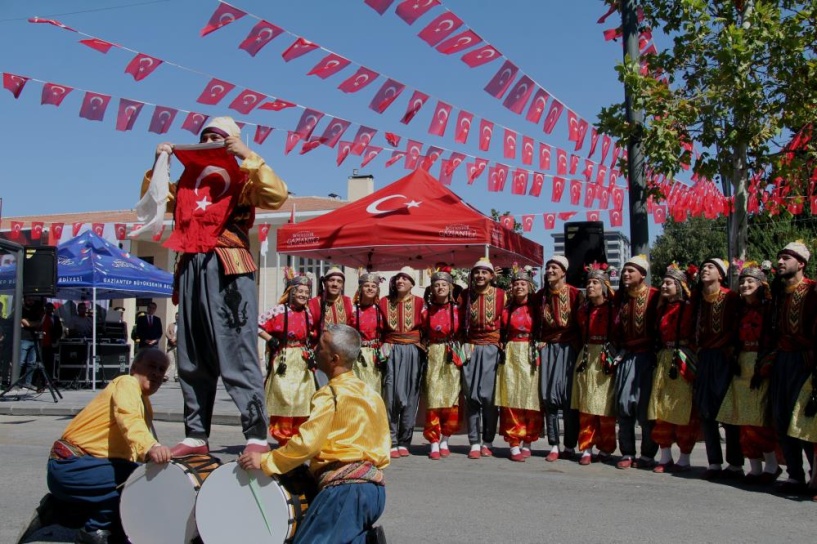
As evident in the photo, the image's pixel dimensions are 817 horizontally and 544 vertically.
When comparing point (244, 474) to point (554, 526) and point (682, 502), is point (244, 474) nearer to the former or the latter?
point (554, 526)

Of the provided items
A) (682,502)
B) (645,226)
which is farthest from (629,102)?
(682,502)

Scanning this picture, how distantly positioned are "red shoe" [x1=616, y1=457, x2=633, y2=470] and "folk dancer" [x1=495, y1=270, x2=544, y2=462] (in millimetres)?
920

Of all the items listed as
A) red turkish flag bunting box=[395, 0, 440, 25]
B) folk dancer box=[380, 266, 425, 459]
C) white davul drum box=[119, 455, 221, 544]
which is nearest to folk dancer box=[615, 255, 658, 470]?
folk dancer box=[380, 266, 425, 459]

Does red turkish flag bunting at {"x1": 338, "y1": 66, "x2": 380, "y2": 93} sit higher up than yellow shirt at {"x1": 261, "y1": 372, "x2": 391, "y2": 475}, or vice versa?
red turkish flag bunting at {"x1": 338, "y1": 66, "x2": 380, "y2": 93}

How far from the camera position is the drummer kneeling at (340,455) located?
162 inches

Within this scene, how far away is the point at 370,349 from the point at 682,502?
11.8 ft

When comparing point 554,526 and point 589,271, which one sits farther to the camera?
point 589,271

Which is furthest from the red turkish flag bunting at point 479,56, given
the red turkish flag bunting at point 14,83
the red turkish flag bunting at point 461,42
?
the red turkish flag bunting at point 14,83

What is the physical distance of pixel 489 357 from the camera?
28.5 feet

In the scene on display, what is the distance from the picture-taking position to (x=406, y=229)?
10.6 metres

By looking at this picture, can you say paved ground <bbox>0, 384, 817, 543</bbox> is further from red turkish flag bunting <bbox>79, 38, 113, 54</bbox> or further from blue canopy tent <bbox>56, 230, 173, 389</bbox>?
blue canopy tent <bbox>56, 230, 173, 389</bbox>

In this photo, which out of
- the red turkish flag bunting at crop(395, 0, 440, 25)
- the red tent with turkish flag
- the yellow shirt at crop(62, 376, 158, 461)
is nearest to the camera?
the yellow shirt at crop(62, 376, 158, 461)

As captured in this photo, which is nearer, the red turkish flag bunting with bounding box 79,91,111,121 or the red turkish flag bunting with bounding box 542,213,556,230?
the red turkish flag bunting with bounding box 79,91,111,121

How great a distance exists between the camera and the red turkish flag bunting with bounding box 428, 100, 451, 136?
12398 mm
